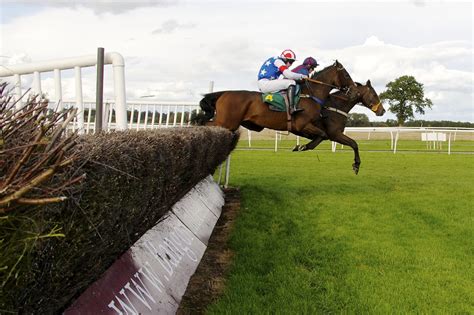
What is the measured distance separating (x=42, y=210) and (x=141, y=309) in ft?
3.96

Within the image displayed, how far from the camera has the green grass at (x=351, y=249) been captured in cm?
341

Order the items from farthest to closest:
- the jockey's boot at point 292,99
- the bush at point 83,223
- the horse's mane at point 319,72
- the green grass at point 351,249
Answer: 1. the horse's mane at point 319,72
2. the jockey's boot at point 292,99
3. the green grass at point 351,249
4. the bush at point 83,223

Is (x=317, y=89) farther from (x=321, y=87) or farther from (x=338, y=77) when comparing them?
(x=338, y=77)

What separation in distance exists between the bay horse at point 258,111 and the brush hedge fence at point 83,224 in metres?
5.56

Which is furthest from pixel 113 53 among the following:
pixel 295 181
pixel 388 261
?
pixel 295 181

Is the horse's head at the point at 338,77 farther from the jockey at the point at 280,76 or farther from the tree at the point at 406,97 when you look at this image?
the tree at the point at 406,97

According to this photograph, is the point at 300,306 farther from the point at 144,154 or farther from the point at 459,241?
the point at 459,241

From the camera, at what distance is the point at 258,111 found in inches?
357

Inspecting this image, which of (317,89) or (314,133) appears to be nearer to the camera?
(314,133)

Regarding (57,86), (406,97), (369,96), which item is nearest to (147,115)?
(57,86)

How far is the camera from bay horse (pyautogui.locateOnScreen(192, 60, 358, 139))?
8.91m

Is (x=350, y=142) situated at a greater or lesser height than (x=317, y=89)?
lesser

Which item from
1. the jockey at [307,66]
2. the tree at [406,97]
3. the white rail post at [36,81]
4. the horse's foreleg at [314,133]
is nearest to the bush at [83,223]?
the white rail post at [36,81]

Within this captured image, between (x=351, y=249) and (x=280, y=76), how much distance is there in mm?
4801
